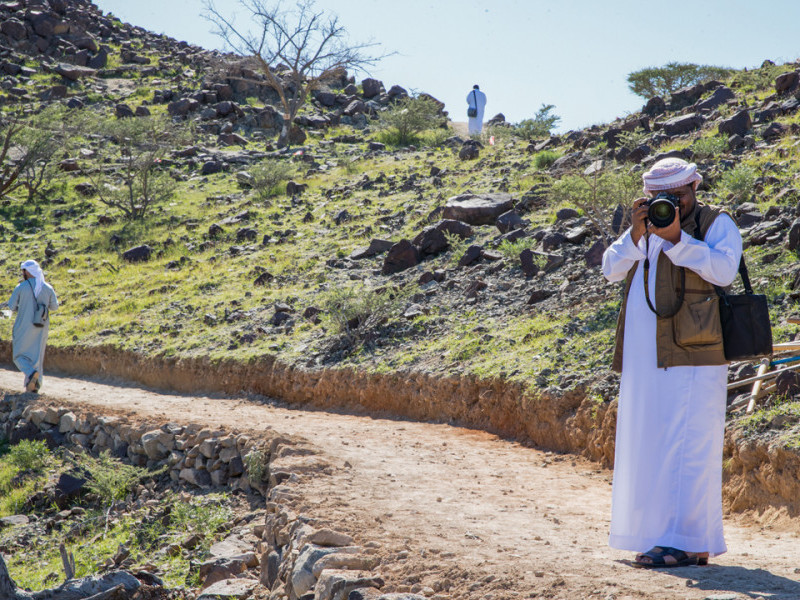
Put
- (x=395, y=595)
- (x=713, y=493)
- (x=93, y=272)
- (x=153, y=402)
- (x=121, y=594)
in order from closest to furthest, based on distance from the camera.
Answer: (x=395, y=595)
(x=713, y=493)
(x=121, y=594)
(x=153, y=402)
(x=93, y=272)

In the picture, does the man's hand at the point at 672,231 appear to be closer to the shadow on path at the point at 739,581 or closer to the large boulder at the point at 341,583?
the shadow on path at the point at 739,581

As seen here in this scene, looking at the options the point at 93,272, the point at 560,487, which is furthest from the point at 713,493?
the point at 93,272

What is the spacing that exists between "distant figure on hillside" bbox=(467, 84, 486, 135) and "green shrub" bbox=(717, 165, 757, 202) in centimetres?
1253

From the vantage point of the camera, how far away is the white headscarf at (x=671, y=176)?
3.28m

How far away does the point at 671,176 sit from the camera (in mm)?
3285

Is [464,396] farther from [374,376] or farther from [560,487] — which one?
[560,487]

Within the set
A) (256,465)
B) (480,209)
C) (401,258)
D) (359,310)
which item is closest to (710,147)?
(480,209)

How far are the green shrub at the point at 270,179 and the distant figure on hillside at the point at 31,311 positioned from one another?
387 inches

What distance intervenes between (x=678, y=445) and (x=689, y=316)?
0.54 metres

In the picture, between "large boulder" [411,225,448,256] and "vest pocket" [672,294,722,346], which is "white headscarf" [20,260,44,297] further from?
"vest pocket" [672,294,722,346]

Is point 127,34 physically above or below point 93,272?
above

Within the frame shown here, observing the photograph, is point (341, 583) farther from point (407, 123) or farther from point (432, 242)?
point (407, 123)

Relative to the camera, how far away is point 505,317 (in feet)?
29.1

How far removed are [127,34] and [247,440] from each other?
39641mm
